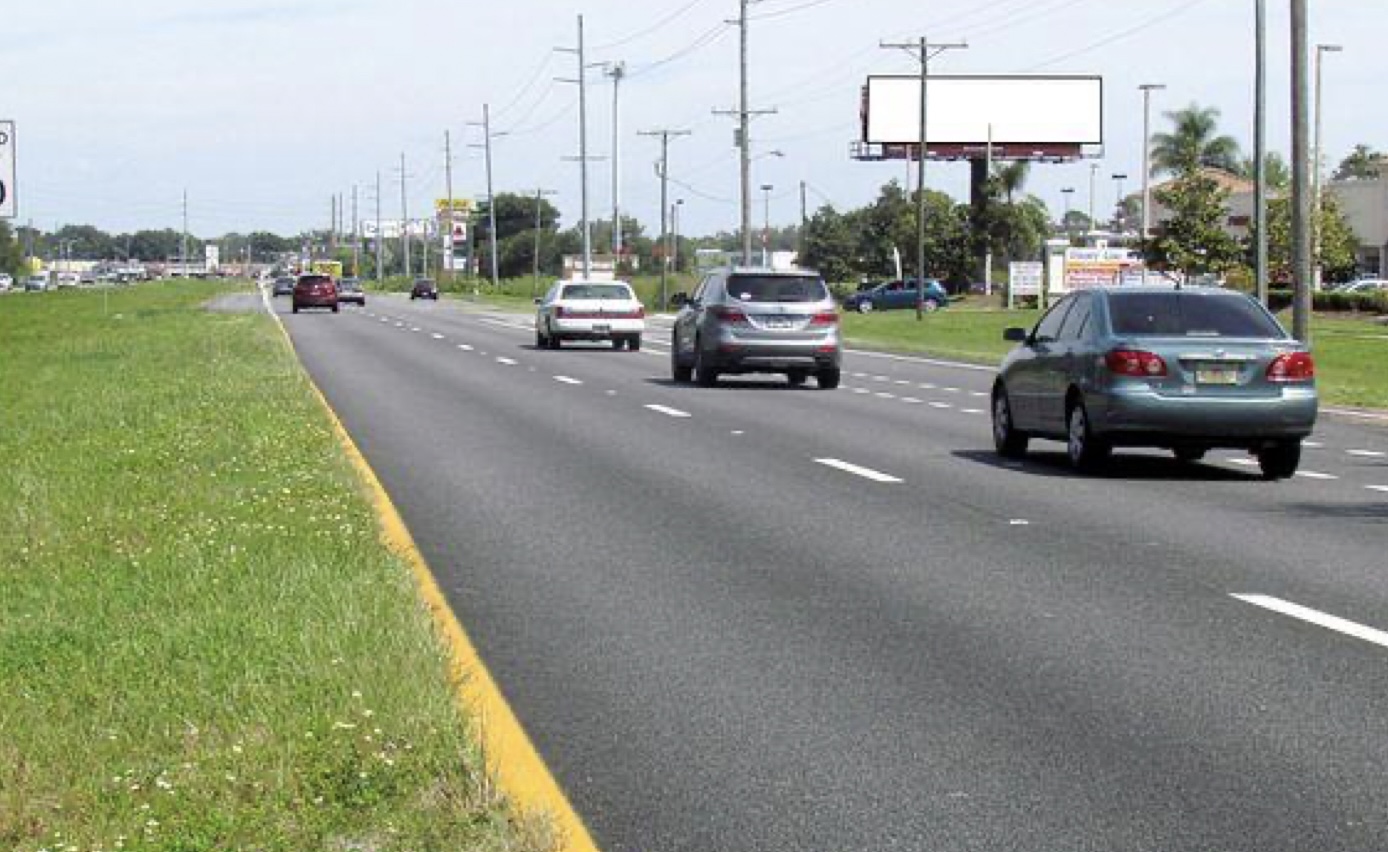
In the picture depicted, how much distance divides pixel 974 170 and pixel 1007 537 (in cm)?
10685

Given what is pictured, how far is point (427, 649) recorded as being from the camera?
9.10 metres

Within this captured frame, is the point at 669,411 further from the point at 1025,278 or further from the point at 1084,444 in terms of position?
the point at 1025,278

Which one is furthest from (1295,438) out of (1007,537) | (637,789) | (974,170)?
(974,170)

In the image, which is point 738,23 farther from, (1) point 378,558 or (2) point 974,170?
(1) point 378,558

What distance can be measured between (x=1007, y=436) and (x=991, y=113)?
100523 mm

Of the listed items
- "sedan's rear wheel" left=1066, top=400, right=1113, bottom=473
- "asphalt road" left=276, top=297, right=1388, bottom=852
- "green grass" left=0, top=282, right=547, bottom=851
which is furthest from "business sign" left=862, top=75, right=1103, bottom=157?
"green grass" left=0, top=282, right=547, bottom=851

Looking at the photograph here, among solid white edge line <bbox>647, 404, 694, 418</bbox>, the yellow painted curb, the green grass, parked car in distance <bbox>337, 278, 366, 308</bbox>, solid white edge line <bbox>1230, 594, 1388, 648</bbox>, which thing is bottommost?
solid white edge line <bbox>1230, 594, 1388, 648</bbox>

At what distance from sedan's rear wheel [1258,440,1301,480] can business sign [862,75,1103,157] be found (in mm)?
98740

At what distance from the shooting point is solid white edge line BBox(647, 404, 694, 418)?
26.7 meters

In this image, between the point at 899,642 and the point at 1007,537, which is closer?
the point at 899,642

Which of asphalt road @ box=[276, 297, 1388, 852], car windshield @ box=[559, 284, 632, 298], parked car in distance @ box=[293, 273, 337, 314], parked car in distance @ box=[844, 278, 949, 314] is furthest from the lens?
parked car in distance @ box=[844, 278, 949, 314]

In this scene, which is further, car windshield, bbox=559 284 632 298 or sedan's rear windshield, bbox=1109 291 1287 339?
car windshield, bbox=559 284 632 298

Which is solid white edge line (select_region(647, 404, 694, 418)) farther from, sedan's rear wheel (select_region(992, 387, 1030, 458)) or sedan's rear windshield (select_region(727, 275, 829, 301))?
sedan's rear wheel (select_region(992, 387, 1030, 458))

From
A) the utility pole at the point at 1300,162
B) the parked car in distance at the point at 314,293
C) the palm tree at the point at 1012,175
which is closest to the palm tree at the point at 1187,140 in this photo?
the palm tree at the point at 1012,175
